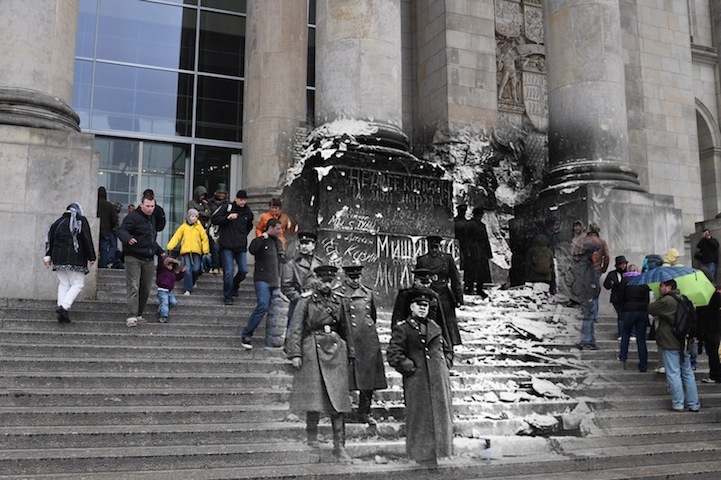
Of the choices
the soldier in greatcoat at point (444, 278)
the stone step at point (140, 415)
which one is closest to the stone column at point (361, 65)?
the soldier in greatcoat at point (444, 278)

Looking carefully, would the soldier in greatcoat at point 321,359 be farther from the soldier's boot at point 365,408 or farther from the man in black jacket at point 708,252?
the man in black jacket at point 708,252

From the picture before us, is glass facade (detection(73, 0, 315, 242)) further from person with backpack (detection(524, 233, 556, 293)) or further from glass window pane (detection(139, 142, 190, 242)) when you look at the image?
person with backpack (detection(524, 233, 556, 293))

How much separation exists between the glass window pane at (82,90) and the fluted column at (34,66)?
27.2 ft

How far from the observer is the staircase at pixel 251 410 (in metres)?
6.45

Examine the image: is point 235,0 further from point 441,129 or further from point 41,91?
point 41,91

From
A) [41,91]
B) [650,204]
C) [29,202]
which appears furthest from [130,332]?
[650,204]

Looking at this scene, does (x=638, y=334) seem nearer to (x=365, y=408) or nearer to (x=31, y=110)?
(x=365, y=408)

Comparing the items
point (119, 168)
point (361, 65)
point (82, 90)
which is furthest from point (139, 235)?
point (82, 90)

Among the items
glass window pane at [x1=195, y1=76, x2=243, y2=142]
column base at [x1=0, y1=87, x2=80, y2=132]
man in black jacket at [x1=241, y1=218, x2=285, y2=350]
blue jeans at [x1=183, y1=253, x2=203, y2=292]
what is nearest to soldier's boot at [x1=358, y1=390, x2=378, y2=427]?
man in black jacket at [x1=241, y1=218, x2=285, y2=350]

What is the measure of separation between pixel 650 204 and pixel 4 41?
11559 millimetres

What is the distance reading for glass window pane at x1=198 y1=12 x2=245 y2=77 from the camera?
20.9m

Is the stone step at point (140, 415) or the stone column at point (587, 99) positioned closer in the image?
the stone step at point (140, 415)

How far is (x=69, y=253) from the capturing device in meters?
9.03

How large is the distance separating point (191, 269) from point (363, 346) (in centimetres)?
465
